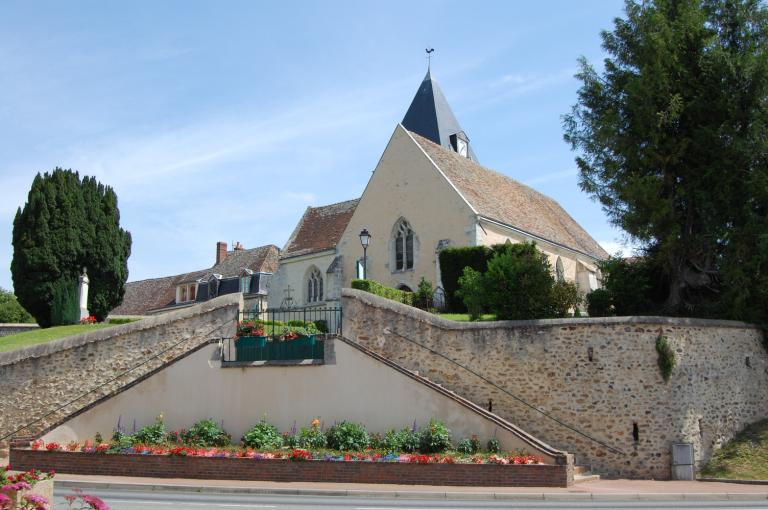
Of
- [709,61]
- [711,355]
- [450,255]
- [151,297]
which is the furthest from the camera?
[151,297]

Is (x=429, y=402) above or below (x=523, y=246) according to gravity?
below

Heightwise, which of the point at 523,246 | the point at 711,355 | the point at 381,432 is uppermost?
the point at 523,246

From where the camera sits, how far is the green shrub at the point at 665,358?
16.9 metres

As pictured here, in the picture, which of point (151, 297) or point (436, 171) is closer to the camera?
point (436, 171)

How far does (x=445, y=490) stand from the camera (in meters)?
13.9

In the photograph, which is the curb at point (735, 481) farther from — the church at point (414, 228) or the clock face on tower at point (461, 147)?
the clock face on tower at point (461, 147)

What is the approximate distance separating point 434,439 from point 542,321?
4.09m

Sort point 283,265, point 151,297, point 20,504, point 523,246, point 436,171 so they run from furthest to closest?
point 151,297
point 283,265
point 436,171
point 523,246
point 20,504

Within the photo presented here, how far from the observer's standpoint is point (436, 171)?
3303 cm

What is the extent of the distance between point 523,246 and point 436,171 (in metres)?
9.20

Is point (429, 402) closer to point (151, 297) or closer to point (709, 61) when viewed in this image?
point (709, 61)

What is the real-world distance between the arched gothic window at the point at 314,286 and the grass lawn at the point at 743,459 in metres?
23.8

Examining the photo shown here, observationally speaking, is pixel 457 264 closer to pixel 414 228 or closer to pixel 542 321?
pixel 414 228

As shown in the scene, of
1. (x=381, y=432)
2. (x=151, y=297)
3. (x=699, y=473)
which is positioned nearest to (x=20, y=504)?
(x=381, y=432)
